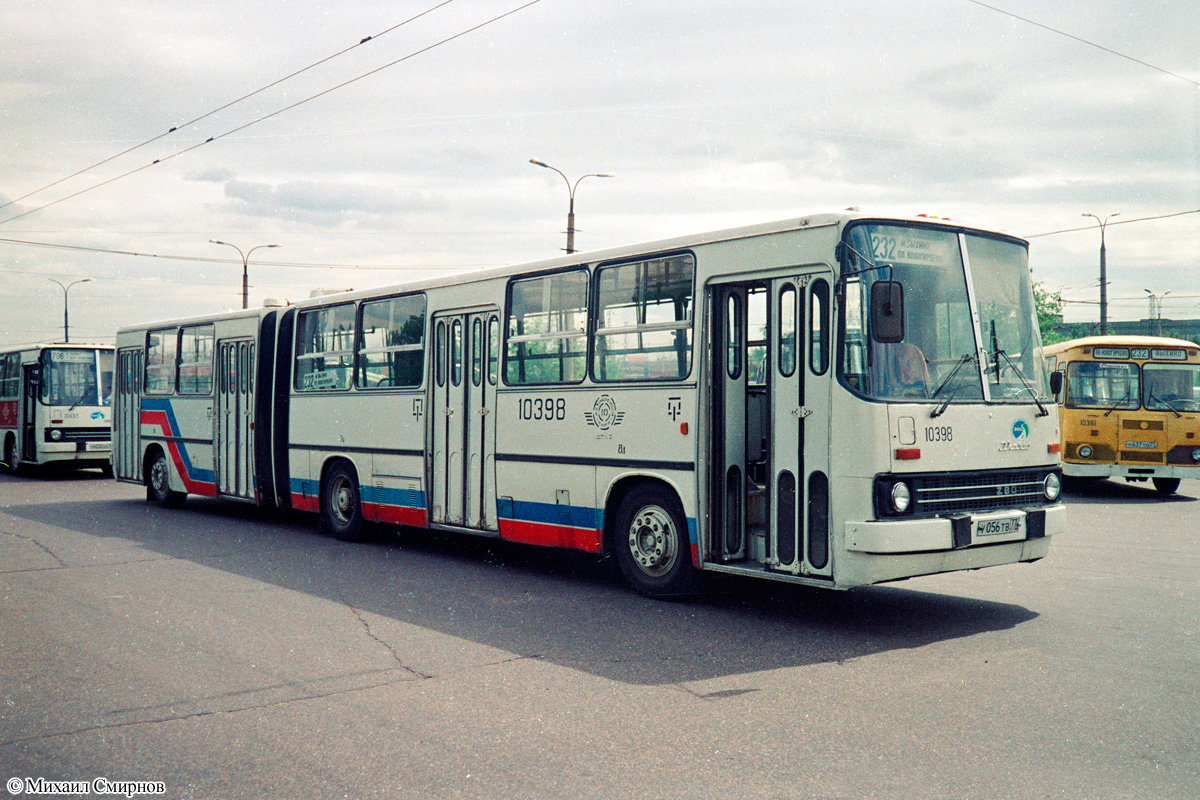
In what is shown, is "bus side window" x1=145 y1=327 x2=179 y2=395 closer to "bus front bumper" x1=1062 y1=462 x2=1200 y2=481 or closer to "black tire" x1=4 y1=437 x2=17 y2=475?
"black tire" x1=4 y1=437 x2=17 y2=475

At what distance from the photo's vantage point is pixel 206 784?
4.45 metres

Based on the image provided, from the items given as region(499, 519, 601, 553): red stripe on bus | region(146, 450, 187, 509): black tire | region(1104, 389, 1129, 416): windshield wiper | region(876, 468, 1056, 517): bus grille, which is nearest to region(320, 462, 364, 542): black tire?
region(499, 519, 601, 553): red stripe on bus

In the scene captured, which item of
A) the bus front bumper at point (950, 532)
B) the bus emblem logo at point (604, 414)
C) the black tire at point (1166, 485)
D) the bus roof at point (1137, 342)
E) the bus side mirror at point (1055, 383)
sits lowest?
the black tire at point (1166, 485)

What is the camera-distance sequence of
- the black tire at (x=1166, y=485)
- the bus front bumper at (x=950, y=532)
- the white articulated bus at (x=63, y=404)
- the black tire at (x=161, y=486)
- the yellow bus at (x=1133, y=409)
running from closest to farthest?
the bus front bumper at (x=950, y=532) → the black tire at (x=161, y=486) → the yellow bus at (x=1133, y=409) → the black tire at (x=1166, y=485) → the white articulated bus at (x=63, y=404)

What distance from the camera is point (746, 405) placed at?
8.25m

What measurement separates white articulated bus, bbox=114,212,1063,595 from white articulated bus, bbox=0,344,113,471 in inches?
563

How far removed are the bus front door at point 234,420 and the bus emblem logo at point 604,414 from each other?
22.8 feet

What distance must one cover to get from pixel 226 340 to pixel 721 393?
9.32 metres

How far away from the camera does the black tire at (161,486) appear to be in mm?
16828

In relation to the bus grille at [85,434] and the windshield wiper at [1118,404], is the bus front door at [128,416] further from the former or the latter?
the windshield wiper at [1118,404]

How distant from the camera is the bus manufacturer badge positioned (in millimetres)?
7676

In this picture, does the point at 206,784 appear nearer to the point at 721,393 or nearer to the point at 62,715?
the point at 62,715

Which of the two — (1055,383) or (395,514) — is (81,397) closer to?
(395,514)

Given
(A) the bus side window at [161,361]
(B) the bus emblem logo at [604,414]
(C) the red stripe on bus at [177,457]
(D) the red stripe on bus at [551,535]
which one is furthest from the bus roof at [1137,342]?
(A) the bus side window at [161,361]
